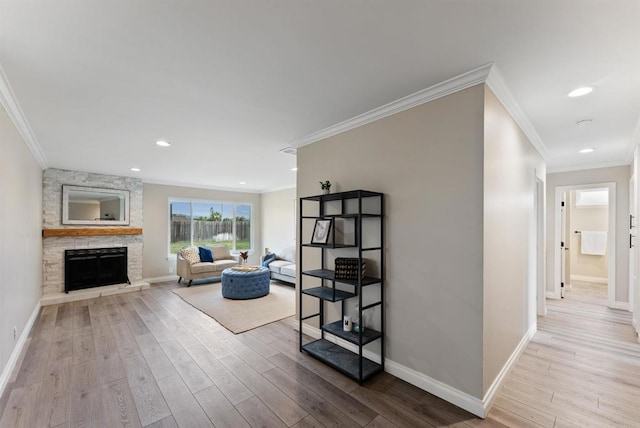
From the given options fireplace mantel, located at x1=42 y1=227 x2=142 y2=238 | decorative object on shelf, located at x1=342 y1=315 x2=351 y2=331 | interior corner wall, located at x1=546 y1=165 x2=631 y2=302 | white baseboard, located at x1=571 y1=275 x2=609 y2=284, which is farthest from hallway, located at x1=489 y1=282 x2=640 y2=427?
fireplace mantel, located at x1=42 y1=227 x2=142 y2=238

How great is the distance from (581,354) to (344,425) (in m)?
2.80

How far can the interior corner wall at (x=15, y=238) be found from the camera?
7.78 ft

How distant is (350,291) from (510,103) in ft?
7.42

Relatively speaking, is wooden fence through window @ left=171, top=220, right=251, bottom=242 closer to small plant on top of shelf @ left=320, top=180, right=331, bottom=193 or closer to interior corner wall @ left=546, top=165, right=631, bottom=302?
small plant on top of shelf @ left=320, top=180, right=331, bottom=193

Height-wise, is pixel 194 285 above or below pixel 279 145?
below

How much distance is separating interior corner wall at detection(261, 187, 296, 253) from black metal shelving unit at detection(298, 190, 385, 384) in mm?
4219

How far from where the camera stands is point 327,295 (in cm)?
282

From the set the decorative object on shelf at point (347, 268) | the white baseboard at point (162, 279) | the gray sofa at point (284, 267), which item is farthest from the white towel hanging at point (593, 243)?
the white baseboard at point (162, 279)

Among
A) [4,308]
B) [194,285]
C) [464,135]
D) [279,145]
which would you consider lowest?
[194,285]

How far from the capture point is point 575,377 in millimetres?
2506

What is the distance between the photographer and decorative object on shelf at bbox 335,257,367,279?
2.59 m

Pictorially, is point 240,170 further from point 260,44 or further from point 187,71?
point 260,44

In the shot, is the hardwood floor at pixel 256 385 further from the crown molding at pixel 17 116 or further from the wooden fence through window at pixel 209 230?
the wooden fence through window at pixel 209 230

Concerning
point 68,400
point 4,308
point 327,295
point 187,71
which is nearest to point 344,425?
point 327,295
